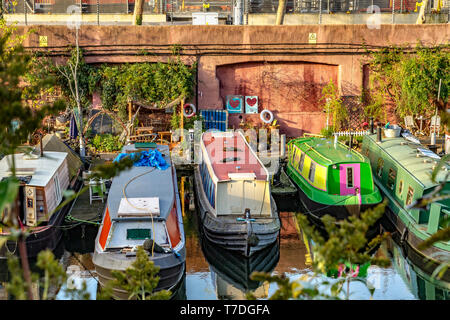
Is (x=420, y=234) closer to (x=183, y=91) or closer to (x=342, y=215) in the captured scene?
(x=342, y=215)

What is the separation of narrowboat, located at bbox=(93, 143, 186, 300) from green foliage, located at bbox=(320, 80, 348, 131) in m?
9.59

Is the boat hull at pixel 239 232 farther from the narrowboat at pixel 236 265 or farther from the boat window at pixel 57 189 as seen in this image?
the boat window at pixel 57 189

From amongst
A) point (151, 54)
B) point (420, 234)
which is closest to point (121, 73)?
point (151, 54)

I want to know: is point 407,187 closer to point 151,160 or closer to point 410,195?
point 410,195

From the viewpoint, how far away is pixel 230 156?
15391 millimetres

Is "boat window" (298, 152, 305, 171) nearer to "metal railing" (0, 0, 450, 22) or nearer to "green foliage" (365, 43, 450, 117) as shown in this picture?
"green foliage" (365, 43, 450, 117)

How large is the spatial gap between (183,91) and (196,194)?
5286mm

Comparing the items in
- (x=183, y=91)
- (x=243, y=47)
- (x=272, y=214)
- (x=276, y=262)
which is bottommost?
(x=276, y=262)

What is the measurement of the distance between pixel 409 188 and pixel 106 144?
9.93 metres

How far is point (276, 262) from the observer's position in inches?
529

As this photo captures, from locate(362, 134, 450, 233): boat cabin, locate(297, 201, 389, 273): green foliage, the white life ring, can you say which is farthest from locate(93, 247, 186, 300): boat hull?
the white life ring

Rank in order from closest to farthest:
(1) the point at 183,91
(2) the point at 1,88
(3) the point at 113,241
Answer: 1. (2) the point at 1,88
2. (3) the point at 113,241
3. (1) the point at 183,91

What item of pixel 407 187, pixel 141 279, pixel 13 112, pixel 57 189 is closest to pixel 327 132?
pixel 407 187

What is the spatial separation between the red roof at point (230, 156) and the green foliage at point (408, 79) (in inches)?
278
